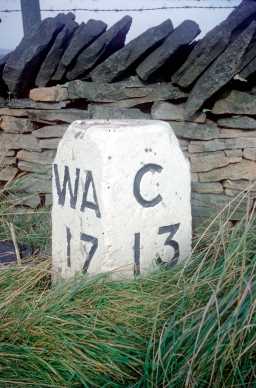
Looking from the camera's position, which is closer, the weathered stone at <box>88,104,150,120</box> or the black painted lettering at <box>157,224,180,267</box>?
the black painted lettering at <box>157,224,180,267</box>

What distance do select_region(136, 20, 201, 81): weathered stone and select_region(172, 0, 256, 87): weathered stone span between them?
0.10 metres

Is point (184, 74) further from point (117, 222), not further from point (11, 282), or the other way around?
point (11, 282)

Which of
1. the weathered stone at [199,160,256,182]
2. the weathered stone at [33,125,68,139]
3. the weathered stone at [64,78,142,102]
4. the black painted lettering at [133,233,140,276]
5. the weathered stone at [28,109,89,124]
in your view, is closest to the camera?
the black painted lettering at [133,233,140,276]

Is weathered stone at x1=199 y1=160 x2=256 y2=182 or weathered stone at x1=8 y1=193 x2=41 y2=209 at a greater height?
weathered stone at x1=199 y1=160 x2=256 y2=182

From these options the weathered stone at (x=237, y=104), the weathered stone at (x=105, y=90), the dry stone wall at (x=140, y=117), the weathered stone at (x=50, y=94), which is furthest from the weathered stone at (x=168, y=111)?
the weathered stone at (x=50, y=94)

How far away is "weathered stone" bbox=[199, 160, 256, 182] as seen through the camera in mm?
3777

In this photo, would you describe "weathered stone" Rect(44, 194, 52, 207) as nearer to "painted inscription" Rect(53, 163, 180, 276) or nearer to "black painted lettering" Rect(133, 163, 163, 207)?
"painted inscription" Rect(53, 163, 180, 276)

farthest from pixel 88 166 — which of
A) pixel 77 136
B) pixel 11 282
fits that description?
pixel 11 282

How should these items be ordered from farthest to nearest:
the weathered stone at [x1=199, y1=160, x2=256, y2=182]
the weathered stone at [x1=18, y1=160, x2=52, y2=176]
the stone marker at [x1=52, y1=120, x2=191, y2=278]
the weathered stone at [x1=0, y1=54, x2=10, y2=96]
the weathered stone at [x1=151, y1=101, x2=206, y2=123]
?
the weathered stone at [x1=0, y1=54, x2=10, y2=96] → the weathered stone at [x1=18, y1=160, x2=52, y2=176] → the weathered stone at [x1=151, y1=101, x2=206, y2=123] → the weathered stone at [x1=199, y1=160, x2=256, y2=182] → the stone marker at [x1=52, y1=120, x2=191, y2=278]

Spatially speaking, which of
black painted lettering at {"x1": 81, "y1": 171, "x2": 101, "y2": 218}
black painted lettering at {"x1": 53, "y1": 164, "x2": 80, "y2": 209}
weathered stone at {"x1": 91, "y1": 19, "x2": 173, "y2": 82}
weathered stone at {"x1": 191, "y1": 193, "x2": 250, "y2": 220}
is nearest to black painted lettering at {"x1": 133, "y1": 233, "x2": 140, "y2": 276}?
black painted lettering at {"x1": 81, "y1": 171, "x2": 101, "y2": 218}

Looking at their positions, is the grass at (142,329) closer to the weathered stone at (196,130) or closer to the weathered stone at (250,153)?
the weathered stone at (250,153)

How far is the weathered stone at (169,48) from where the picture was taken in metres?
3.95

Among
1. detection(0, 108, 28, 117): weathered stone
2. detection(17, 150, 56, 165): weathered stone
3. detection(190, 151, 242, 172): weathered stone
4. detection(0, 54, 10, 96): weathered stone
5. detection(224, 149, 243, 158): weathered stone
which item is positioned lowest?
detection(190, 151, 242, 172): weathered stone

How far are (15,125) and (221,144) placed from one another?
72.5 inches
